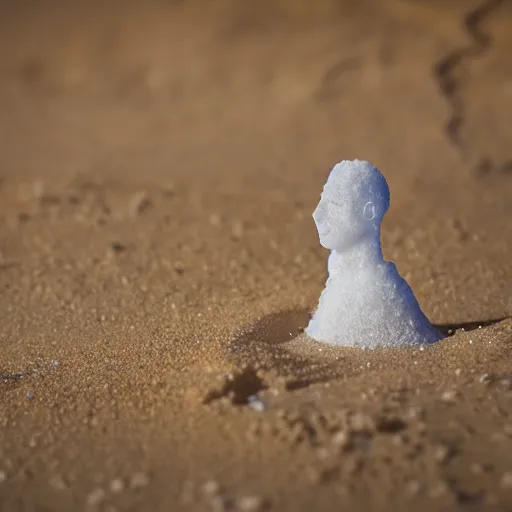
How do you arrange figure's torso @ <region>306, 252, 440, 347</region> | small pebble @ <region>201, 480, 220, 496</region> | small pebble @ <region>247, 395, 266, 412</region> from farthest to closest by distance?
figure's torso @ <region>306, 252, 440, 347</region> → small pebble @ <region>247, 395, 266, 412</region> → small pebble @ <region>201, 480, 220, 496</region>

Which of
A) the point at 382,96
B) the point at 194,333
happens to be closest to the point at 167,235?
the point at 194,333

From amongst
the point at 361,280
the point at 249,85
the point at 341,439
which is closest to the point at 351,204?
the point at 361,280

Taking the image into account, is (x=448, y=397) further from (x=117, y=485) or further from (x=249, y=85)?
(x=249, y=85)

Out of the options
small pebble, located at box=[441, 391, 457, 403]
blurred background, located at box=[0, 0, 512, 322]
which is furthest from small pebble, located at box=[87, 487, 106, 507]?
blurred background, located at box=[0, 0, 512, 322]

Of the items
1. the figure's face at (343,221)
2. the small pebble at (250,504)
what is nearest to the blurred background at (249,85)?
the figure's face at (343,221)

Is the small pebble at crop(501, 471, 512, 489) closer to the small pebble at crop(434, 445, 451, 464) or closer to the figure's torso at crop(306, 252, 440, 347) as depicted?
the small pebble at crop(434, 445, 451, 464)

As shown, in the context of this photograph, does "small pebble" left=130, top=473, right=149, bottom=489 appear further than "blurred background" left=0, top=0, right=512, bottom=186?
No
